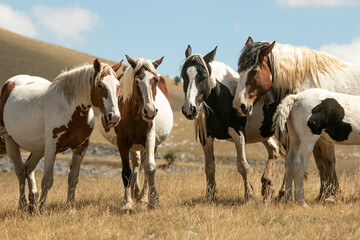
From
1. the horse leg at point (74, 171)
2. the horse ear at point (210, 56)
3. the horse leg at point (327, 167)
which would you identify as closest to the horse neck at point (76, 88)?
the horse leg at point (74, 171)

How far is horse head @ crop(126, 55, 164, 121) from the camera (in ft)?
20.9

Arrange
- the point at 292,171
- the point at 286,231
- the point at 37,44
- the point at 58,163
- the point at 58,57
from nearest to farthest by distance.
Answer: the point at 286,231, the point at 292,171, the point at 58,163, the point at 58,57, the point at 37,44

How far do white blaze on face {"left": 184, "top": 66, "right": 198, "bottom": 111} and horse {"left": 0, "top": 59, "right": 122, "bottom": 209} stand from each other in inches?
44.0

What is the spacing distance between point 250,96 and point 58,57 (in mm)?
87438

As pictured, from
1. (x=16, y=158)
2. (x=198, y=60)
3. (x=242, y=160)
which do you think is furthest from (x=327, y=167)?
(x=16, y=158)

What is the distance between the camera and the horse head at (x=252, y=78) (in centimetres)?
678

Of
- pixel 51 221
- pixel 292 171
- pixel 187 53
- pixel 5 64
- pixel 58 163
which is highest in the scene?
pixel 5 64

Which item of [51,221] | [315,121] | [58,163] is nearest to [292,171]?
[315,121]

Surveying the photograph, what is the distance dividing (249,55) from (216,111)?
1.13 metres

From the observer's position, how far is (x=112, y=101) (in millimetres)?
6352

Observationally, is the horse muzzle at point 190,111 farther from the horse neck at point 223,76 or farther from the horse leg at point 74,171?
the horse leg at point 74,171

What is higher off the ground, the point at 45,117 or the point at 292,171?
the point at 45,117

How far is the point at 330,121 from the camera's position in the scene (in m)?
6.61

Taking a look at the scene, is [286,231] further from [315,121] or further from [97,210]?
[97,210]
